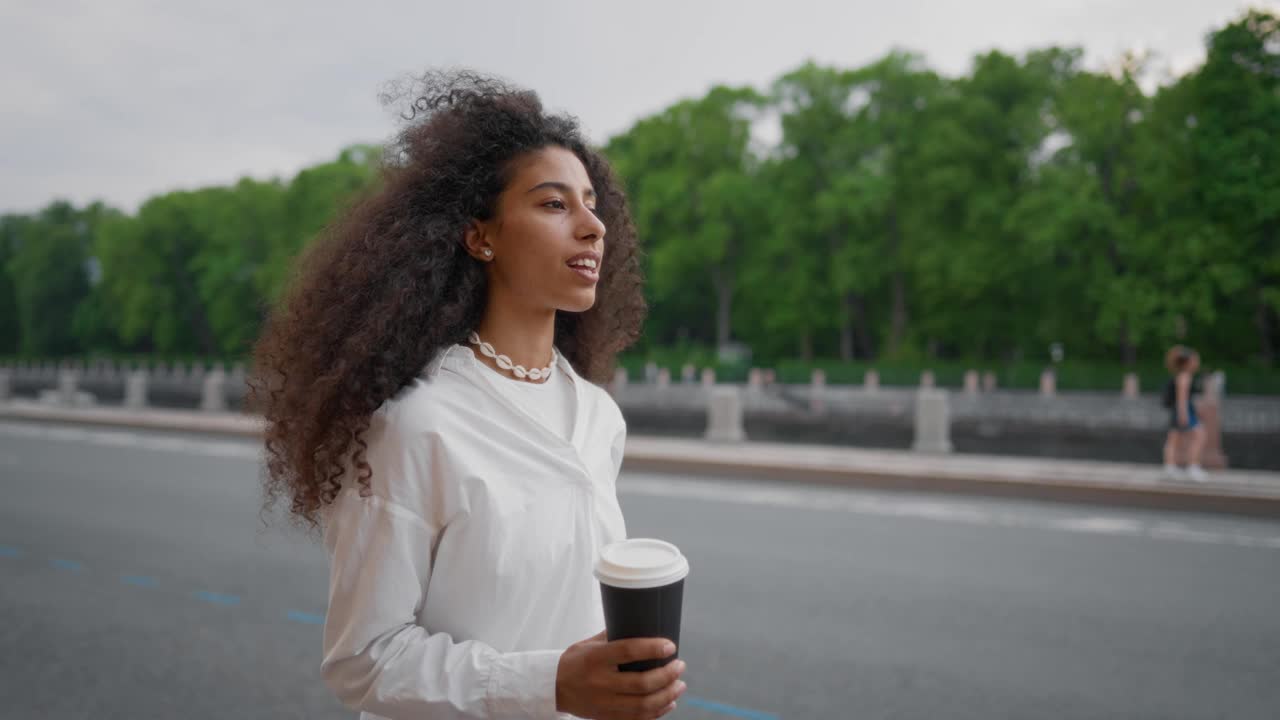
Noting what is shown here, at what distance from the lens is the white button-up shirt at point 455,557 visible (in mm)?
1579

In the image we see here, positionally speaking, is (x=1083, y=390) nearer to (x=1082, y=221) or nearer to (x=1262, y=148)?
(x=1082, y=221)

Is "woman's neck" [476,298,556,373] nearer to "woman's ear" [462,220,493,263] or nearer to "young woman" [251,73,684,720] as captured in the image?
"young woman" [251,73,684,720]

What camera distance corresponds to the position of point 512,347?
74.9 inches

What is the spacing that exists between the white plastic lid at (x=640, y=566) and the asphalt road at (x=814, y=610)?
10.5 feet

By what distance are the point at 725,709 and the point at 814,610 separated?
189 centimetres

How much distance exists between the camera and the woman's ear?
6.34ft

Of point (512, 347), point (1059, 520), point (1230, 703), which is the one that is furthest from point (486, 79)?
point (1059, 520)

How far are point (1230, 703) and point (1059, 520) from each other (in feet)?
17.1

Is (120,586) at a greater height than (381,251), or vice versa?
(381,251)

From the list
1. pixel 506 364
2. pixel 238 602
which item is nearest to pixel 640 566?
pixel 506 364

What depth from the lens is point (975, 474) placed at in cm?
1175

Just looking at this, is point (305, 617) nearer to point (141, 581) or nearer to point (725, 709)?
point (141, 581)

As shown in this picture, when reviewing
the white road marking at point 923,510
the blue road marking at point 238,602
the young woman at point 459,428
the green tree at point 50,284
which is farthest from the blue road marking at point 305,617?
the green tree at point 50,284

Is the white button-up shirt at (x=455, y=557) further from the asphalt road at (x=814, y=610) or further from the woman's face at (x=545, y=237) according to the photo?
the asphalt road at (x=814, y=610)
